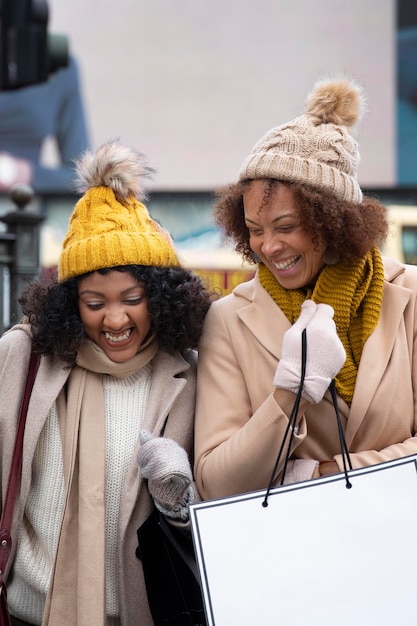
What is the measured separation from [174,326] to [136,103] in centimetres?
1349

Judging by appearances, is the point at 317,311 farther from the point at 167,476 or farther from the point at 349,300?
the point at 167,476

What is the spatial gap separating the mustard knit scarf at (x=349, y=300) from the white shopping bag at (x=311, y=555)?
496 mm

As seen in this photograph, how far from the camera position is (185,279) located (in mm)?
3248

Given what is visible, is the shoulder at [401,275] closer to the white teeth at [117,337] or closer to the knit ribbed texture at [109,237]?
the knit ribbed texture at [109,237]

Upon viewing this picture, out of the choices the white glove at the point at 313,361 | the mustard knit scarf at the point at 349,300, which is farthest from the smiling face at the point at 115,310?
the white glove at the point at 313,361

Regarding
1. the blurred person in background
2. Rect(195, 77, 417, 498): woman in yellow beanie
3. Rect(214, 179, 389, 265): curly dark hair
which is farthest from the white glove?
the blurred person in background

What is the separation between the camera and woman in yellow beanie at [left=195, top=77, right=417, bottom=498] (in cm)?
285

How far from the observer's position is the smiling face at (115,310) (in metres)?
3.06

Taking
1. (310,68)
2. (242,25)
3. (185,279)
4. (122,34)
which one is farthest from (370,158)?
(185,279)

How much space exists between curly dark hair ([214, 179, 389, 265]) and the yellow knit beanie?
32 centimetres

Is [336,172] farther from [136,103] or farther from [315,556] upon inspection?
[136,103]

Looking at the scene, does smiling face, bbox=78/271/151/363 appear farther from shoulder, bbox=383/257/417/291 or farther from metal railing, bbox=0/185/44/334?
metal railing, bbox=0/185/44/334

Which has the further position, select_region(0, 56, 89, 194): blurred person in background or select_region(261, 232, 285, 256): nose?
select_region(0, 56, 89, 194): blurred person in background

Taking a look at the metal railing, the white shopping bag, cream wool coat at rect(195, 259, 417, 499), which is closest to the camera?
the white shopping bag
